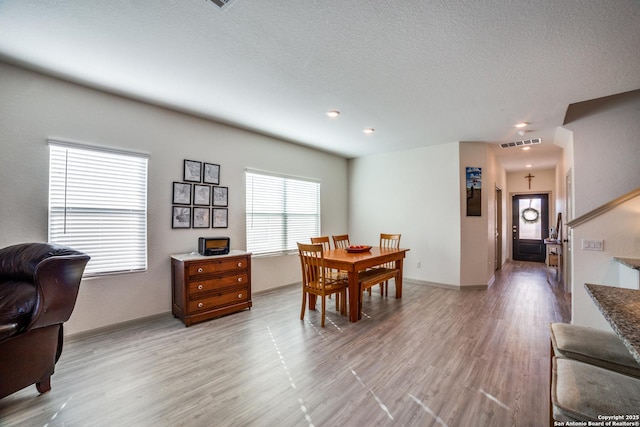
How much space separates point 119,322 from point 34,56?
2.79 m

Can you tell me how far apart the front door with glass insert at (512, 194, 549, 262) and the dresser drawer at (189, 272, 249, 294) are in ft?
28.0

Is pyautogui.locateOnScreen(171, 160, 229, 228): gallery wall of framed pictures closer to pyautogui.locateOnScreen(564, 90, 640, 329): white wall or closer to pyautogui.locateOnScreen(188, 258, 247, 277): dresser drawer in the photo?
pyautogui.locateOnScreen(188, 258, 247, 277): dresser drawer

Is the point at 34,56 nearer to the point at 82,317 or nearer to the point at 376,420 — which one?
the point at 82,317

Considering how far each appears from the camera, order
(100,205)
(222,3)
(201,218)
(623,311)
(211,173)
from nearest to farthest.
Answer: (623,311) → (222,3) → (100,205) → (201,218) → (211,173)

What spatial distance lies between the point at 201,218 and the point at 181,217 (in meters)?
0.28

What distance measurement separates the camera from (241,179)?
14.5ft

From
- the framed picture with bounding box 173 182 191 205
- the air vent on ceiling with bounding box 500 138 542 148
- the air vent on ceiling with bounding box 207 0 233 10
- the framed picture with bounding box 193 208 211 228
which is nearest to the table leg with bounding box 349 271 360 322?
the framed picture with bounding box 193 208 211 228

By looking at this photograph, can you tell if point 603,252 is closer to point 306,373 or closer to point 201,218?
point 306,373

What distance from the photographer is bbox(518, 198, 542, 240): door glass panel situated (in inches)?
320

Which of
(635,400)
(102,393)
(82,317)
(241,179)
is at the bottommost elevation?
(102,393)

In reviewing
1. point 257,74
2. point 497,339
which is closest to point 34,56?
point 257,74

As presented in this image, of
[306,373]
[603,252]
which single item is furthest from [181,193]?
[603,252]

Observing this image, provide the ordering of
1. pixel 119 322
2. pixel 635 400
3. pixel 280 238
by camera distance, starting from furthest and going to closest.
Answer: pixel 280 238, pixel 119 322, pixel 635 400

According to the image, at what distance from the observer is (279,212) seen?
5023mm
